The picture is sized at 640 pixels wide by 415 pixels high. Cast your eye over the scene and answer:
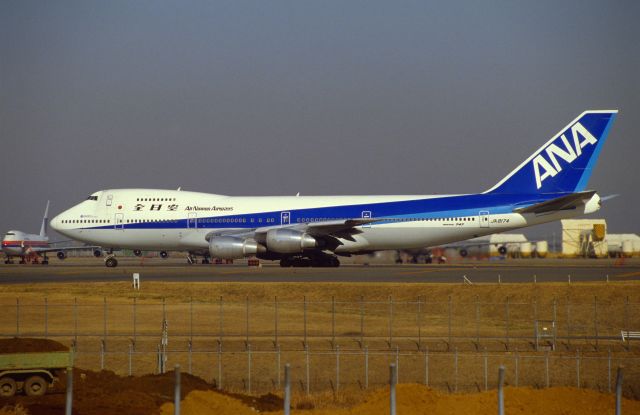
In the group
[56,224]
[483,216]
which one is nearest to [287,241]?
[483,216]

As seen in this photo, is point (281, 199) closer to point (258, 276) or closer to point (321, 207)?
point (321, 207)

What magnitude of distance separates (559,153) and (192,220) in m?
23.5

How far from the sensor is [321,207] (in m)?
59.3

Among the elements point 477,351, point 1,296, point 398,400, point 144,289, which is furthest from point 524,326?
point 1,296

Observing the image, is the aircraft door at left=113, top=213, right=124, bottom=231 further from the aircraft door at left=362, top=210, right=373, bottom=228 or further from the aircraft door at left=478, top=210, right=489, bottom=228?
the aircraft door at left=478, top=210, right=489, bottom=228

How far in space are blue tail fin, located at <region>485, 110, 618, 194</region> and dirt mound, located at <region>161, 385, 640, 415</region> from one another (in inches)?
1431

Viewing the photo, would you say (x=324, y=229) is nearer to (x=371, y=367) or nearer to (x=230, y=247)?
(x=230, y=247)

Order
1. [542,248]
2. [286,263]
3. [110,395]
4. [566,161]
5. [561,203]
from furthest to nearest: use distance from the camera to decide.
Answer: [542,248], [286,263], [566,161], [561,203], [110,395]

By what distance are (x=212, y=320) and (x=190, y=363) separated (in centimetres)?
726

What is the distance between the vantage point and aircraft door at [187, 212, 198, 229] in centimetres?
6034

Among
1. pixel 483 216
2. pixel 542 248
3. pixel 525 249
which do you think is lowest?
pixel 525 249

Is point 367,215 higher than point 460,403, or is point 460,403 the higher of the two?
point 367,215

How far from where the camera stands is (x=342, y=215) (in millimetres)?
58938

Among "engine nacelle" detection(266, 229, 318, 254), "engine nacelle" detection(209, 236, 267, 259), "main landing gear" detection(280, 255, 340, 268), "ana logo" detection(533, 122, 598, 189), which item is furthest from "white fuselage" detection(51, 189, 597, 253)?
"engine nacelle" detection(209, 236, 267, 259)
